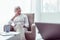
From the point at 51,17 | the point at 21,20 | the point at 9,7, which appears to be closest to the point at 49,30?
the point at 21,20

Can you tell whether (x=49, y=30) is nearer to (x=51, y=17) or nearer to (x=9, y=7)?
(x=51, y=17)

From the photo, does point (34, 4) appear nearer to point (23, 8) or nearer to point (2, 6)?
point (23, 8)

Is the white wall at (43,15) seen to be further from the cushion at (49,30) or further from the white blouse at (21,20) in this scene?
the cushion at (49,30)

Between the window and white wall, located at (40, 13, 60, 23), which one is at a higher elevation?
the window

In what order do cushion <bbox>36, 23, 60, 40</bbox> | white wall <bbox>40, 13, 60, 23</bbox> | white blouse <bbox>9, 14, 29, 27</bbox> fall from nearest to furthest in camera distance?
cushion <bbox>36, 23, 60, 40</bbox>
white blouse <bbox>9, 14, 29, 27</bbox>
white wall <bbox>40, 13, 60, 23</bbox>

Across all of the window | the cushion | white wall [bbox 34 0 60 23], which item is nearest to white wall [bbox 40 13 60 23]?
white wall [bbox 34 0 60 23]

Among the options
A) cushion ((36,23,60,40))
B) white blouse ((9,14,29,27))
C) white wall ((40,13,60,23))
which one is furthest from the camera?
white wall ((40,13,60,23))

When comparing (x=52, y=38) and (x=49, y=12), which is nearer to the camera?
(x=52, y=38)

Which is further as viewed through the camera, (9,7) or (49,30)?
(9,7)

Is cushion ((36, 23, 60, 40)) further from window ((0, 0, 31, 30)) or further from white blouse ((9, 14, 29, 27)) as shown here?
window ((0, 0, 31, 30))

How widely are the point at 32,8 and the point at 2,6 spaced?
40.6 inches

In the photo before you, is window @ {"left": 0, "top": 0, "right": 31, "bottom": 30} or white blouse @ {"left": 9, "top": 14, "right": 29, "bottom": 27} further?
window @ {"left": 0, "top": 0, "right": 31, "bottom": 30}

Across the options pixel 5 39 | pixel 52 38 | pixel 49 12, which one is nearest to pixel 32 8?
pixel 49 12

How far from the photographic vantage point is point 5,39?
2.07 m
